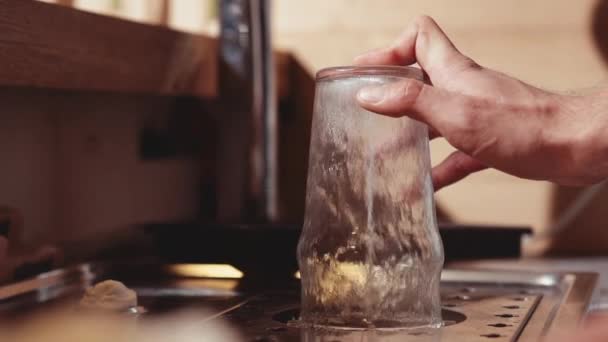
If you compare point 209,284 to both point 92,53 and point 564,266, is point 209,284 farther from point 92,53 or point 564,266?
point 564,266

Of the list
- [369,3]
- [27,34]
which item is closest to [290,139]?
[369,3]

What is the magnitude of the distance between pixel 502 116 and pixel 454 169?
22 cm

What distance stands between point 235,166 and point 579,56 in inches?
23.9

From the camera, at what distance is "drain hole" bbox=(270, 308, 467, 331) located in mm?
810

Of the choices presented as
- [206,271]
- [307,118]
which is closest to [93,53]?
[206,271]

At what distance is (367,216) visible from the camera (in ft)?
2.43

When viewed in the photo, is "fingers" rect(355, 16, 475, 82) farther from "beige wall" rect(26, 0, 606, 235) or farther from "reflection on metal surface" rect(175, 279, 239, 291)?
"beige wall" rect(26, 0, 606, 235)

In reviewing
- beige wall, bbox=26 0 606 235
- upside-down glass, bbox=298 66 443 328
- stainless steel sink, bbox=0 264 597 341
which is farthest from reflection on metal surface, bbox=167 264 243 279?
beige wall, bbox=26 0 606 235

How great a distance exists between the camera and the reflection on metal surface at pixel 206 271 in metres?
1.05

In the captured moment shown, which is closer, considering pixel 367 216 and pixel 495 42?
pixel 367 216

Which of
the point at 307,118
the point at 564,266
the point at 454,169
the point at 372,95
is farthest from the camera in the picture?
the point at 307,118

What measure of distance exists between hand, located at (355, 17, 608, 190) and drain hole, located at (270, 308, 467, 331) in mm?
133

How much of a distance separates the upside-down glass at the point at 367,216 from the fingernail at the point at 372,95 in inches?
0.6

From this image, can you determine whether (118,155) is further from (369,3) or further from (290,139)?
(369,3)
